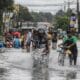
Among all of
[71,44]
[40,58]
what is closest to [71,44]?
[71,44]

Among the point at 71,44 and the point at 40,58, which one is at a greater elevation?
the point at 71,44

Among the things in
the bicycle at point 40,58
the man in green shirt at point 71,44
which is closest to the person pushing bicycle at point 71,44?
the man in green shirt at point 71,44

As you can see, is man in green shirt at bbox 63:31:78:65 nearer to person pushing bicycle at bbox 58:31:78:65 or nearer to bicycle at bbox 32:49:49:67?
person pushing bicycle at bbox 58:31:78:65

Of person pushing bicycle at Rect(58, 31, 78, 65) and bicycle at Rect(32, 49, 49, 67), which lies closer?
person pushing bicycle at Rect(58, 31, 78, 65)

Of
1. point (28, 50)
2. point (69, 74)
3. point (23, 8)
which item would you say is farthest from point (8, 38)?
point (23, 8)

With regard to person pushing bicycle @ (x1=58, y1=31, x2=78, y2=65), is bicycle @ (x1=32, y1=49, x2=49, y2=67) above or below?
below

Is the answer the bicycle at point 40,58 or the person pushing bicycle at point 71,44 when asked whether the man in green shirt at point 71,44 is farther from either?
the bicycle at point 40,58

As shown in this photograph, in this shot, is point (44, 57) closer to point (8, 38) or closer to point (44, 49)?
point (44, 49)

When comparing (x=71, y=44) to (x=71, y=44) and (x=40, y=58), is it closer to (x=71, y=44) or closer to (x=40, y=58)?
(x=71, y=44)

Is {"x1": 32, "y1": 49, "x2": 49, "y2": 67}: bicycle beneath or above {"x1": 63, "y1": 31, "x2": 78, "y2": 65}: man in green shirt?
beneath

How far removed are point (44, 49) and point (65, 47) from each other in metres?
2.02

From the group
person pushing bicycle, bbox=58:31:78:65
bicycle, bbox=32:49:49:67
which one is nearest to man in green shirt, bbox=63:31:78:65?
person pushing bicycle, bbox=58:31:78:65

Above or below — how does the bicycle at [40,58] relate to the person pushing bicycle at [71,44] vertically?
below

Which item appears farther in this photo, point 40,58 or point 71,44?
point 40,58
